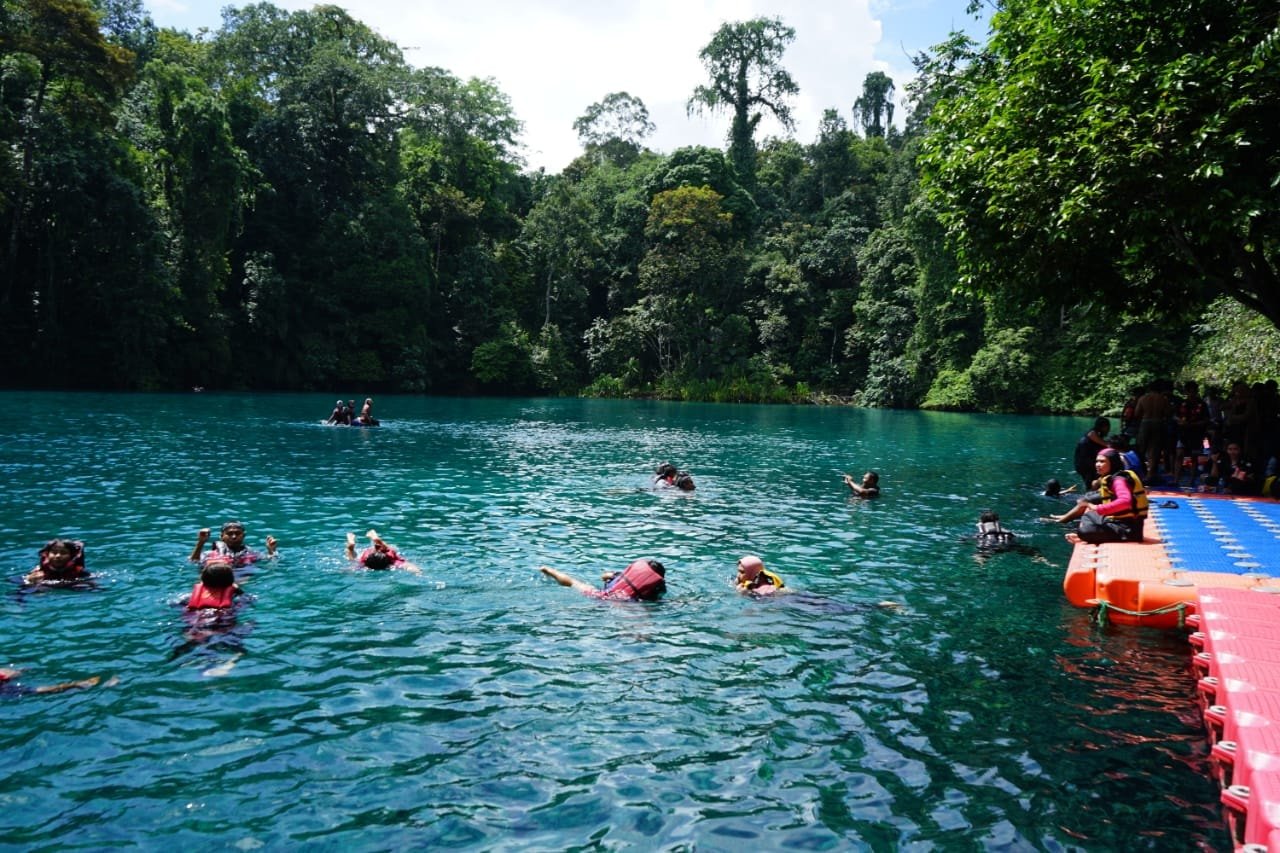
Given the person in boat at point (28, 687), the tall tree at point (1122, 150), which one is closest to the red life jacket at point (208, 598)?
the person in boat at point (28, 687)

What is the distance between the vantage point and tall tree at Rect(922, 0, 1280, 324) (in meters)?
12.3

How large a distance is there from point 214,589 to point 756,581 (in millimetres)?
6785

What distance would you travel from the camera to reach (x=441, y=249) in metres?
75.8

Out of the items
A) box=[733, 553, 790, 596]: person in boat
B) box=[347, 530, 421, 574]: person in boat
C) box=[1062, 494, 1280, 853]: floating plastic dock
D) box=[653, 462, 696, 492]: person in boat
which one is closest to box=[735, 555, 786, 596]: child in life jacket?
box=[733, 553, 790, 596]: person in boat

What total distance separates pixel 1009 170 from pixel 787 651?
10.5m

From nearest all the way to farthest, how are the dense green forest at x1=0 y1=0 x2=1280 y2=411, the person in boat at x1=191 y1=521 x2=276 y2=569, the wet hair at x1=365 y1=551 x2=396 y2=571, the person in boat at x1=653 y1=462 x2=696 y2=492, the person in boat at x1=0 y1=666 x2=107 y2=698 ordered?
the person in boat at x1=0 y1=666 x2=107 y2=698
the person in boat at x1=191 y1=521 x2=276 y2=569
the wet hair at x1=365 y1=551 x2=396 y2=571
the person in boat at x1=653 y1=462 x2=696 y2=492
the dense green forest at x1=0 y1=0 x2=1280 y2=411

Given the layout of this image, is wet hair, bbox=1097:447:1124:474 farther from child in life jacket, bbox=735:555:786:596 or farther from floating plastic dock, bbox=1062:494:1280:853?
child in life jacket, bbox=735:555:786:596

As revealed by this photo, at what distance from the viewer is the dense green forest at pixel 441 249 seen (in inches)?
2100

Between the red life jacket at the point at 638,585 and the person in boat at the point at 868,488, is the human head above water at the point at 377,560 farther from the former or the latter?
the person in boat at the point at 868,488

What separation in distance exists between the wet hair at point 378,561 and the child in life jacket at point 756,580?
17.0ft

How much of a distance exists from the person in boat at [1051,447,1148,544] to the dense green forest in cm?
1896

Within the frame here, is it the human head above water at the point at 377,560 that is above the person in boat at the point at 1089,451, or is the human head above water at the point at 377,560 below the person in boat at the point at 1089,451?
below

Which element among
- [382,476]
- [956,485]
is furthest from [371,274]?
[956,485]

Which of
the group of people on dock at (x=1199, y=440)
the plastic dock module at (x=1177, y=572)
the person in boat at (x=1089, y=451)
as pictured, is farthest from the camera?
the person in boat at (x=1089, y=451)
